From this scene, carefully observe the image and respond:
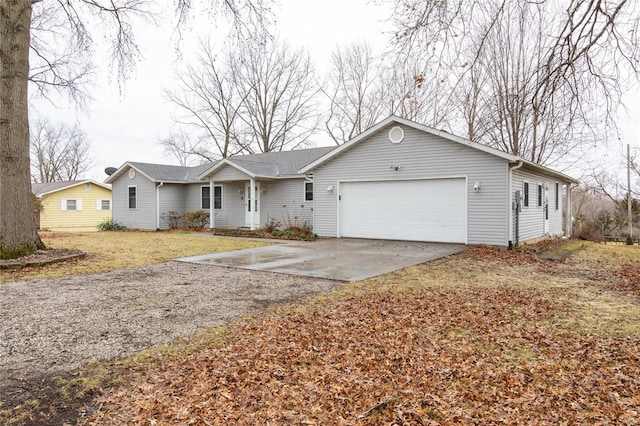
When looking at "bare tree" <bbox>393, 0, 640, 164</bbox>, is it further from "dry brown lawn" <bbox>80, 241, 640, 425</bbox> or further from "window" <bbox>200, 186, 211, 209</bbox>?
"window" <bbox>200, 186, 211, 209</bbox>

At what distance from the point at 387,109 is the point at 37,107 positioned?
59.0ft

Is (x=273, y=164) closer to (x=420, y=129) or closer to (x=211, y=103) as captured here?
(x=420, y=129)

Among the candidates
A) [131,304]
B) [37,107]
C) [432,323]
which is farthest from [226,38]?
[37,107]

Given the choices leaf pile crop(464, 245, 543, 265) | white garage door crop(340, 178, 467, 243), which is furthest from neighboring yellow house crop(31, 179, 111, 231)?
leaf pile crop(464, 245, 543, 265)

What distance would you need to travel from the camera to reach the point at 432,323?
15.1 feet

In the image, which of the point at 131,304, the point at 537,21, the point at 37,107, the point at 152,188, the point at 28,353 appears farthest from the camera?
the point at 152,188

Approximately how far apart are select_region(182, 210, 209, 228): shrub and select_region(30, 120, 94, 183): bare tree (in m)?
27.8

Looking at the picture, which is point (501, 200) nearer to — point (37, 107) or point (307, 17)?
point (307, 17)

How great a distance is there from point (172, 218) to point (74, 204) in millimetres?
11333

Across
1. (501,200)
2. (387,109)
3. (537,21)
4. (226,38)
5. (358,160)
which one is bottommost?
(501,200)

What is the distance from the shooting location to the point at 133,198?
2158cm

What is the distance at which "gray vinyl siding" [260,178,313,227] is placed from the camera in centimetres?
1755

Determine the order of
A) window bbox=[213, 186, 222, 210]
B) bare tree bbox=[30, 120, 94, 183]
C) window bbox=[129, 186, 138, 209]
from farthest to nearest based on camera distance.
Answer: bare tree bbox=[30, 120, 94, 183] → window bbox=[129, 186, 138, 209] → window bbox=[213, 186, 222, 210]

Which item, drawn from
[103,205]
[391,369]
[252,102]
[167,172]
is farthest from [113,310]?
[103,205]
